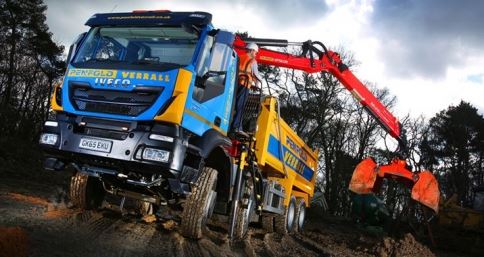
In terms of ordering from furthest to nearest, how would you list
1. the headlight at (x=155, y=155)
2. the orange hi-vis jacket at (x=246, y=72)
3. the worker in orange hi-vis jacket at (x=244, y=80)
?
the orange hi-vis jacket at (x=246, y=72)
the worker in orange hi-vis jacket at (x=244, y=80)
the headlight at (x=155, y=155)

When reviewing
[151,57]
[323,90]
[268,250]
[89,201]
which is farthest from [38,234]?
[323,90]

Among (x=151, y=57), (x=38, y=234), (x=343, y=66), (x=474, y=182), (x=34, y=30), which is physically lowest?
(x=38, y=234)

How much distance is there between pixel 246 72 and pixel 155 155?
2688 mm

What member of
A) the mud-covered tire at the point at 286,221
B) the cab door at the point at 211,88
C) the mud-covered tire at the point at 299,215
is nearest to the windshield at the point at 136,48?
the cab door at the point at 211,88

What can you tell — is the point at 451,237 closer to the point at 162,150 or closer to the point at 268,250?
the point at 268,250

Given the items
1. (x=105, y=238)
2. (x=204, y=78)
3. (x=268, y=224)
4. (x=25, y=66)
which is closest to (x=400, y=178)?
(x=268, y=224)

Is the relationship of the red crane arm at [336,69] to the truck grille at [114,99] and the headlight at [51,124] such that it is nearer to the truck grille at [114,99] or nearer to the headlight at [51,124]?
the truck grille at [114,99]

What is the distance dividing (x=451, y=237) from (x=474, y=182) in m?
22.6

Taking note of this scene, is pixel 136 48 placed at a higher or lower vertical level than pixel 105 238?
higher

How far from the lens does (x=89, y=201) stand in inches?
265

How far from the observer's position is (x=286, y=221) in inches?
382

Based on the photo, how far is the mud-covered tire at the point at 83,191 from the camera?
6562 millimetres

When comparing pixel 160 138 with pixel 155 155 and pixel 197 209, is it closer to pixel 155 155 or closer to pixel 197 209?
pixel 155 155

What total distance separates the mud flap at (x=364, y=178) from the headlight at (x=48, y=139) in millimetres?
7119
